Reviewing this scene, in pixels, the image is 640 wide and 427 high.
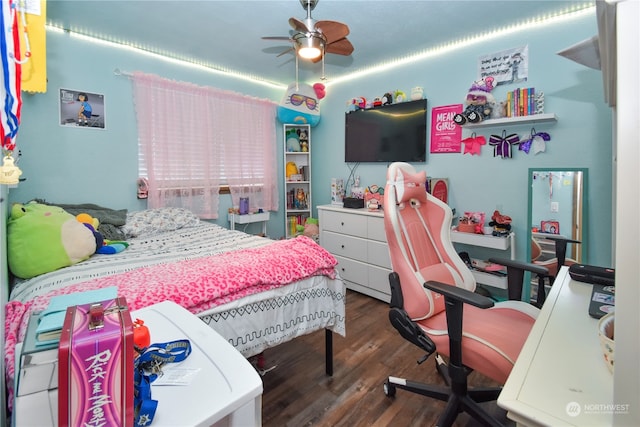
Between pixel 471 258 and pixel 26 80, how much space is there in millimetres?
3627

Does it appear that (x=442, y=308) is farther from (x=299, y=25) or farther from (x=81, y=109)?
(x=81, y=109)

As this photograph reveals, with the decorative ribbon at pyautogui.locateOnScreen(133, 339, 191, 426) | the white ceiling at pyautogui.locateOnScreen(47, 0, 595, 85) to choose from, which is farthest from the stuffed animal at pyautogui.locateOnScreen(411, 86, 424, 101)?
the decorative ribbon at pyautogui.locateOnScreen(133, 339, 191, 426)

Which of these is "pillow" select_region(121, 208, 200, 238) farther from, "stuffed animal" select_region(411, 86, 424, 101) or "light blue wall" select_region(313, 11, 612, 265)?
"stuffed animal" select_region(411, 86, 424, 101)

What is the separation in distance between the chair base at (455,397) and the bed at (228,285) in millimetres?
460

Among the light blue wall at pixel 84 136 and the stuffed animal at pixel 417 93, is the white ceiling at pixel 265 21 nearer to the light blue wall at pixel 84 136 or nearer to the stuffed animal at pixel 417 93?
the light blue wall at pixel 84 136

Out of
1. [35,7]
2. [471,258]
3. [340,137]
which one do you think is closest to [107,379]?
[35,7]

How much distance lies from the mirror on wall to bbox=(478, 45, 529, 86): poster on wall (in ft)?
2.68

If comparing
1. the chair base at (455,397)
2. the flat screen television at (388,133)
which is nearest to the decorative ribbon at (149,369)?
the chair base at (455,397)

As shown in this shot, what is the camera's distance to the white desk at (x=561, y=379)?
63 cm

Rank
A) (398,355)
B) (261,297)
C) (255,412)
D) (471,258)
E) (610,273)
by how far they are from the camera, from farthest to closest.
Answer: (471,258) → (398,355) → (261,297) → (610,273) → (255,412)

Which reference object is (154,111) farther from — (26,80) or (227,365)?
(227,365)

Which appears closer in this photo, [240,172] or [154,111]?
[154,111]

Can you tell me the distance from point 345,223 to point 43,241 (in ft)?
8.23

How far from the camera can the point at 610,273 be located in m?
1.31
